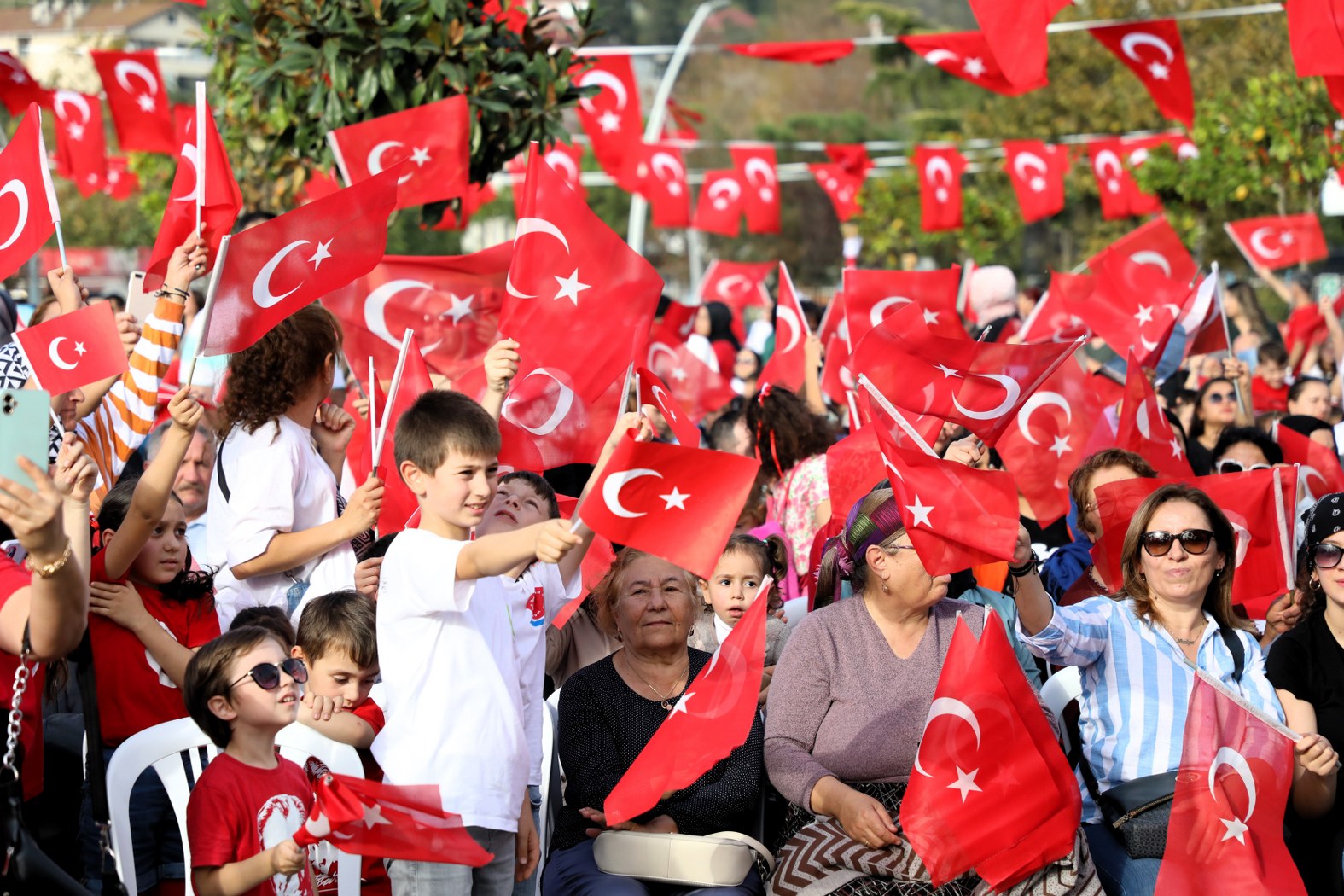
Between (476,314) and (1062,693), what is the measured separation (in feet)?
8.70

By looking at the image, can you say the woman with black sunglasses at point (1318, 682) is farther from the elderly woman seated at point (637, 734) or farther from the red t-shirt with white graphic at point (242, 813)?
the red t-shirt with white graphic at point (242, 813)

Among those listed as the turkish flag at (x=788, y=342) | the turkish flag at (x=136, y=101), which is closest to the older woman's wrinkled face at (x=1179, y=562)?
the turkish flag at (x=788, y=342)

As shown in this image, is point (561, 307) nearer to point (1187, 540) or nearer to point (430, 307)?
point (430, 307)

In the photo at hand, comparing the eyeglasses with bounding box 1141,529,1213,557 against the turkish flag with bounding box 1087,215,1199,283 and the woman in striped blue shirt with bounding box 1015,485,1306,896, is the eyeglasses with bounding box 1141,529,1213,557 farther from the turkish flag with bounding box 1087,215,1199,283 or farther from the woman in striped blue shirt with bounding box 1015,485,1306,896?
the turkish flag with bounding box 1087,215,1199,283

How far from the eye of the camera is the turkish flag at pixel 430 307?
19.3 feet

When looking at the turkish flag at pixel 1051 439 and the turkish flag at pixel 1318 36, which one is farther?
the turkish flag at pixel 1318 36

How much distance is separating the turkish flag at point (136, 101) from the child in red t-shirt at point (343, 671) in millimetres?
8983

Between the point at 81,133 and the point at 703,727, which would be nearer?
the point at 703,727

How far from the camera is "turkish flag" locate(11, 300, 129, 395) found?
4742 mm

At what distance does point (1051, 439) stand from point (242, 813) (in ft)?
13.0

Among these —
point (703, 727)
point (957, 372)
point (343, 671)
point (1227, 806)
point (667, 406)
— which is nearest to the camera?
point (1227, 806)

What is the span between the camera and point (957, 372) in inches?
193

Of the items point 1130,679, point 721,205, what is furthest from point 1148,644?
point 721,205

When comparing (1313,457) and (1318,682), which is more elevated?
(1318,682)
